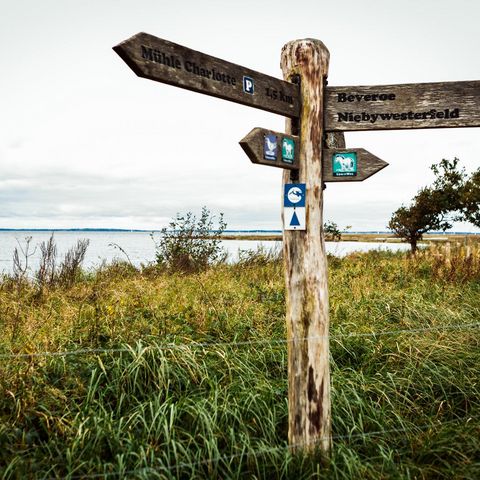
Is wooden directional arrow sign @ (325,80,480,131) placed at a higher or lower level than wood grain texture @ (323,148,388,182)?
higher

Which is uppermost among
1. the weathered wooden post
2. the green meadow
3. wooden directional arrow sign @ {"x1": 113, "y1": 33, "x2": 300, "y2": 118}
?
wooden directional arrow sign @ {"x1": 113, "y1": 33, "x2": 300, "y2": 118}

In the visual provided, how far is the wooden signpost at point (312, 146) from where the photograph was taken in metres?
3.35

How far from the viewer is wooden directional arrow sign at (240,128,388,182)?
3.19 m

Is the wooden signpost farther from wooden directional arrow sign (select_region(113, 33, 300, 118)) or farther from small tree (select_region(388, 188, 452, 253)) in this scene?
A: small tree (select_region(388, 188, 452, 253))

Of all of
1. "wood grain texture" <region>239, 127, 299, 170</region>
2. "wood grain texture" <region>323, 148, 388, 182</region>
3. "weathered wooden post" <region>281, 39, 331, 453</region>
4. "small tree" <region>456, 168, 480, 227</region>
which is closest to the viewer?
"wood grain texture" <region>239, 127, 299, 170</region>

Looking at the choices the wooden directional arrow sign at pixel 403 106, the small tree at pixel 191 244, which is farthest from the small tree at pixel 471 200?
the wooden directional arrow sign at pixel 403 106

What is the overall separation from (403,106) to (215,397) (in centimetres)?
250

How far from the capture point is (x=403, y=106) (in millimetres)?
3695

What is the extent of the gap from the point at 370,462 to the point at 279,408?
78 centimetres

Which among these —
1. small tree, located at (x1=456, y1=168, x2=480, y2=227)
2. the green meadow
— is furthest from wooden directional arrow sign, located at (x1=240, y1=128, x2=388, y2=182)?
small tree, located at (x1=456, y1=168, x2=480, y2=227)

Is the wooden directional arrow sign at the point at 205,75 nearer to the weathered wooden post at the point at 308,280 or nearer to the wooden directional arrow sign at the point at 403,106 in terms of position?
the weathered wooden post at the point at 308,280

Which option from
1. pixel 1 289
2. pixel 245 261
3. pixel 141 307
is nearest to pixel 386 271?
pixel 245 261

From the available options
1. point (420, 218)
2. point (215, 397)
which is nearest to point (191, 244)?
point (215, 397)

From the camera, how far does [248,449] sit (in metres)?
3.42
